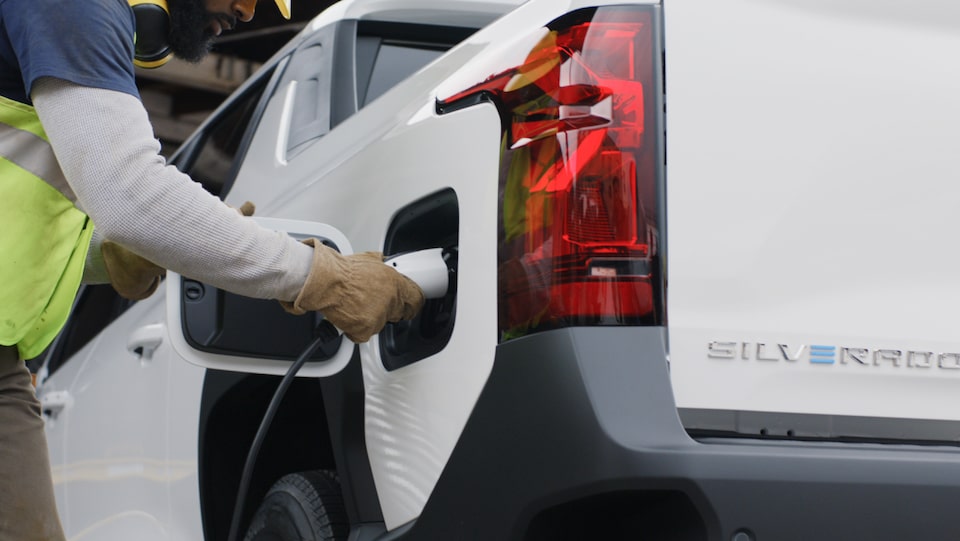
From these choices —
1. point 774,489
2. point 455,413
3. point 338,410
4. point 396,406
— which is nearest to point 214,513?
point 338,410

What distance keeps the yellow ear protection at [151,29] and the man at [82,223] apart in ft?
0.76

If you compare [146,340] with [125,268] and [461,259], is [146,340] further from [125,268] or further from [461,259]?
[461,259]

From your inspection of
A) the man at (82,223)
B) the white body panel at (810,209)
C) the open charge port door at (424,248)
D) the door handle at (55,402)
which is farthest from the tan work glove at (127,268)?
the door handle at (55,402)

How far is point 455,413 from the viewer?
1.60 metres

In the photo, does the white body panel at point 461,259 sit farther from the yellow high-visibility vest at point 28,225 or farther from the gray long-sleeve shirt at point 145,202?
the yellow high-visibility vest at point 28,225

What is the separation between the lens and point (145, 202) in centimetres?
162

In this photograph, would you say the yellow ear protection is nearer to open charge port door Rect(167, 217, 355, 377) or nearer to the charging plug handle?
open charge port door Rect(167, 217, 355, 377)

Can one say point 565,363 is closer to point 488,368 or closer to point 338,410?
point 488,368

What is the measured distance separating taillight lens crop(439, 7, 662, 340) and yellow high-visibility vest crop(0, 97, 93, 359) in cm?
77

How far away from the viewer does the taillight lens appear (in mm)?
1495

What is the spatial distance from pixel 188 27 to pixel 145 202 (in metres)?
0.54

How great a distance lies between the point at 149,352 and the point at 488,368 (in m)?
1.45

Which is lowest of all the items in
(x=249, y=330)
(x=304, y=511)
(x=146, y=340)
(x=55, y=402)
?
(x=55, y=402)

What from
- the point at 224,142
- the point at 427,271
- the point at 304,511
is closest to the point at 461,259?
the point at 427,271
